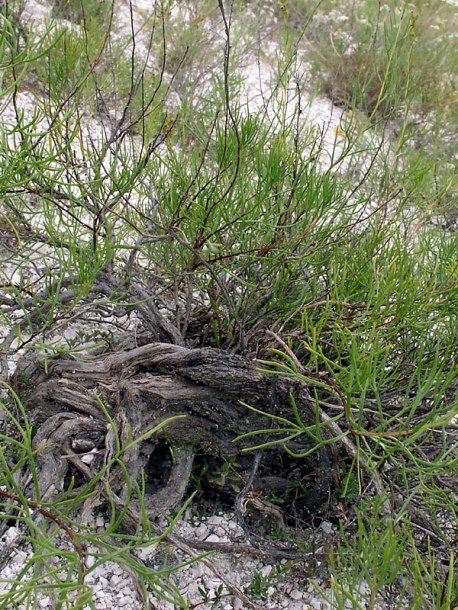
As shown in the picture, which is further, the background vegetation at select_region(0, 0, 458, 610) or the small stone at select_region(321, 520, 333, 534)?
the small stone at select_region(321, 520, 333, 534)

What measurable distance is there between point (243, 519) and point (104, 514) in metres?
0.36

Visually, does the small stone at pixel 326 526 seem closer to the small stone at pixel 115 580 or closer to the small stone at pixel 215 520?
the small stone at pixel 215 520

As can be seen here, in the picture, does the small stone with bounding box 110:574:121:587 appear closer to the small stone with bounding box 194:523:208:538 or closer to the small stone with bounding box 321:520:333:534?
the small stone with bounding box 194:523:208:538

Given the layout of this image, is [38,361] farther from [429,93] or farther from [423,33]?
[423,33]

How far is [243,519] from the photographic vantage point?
5.09ft

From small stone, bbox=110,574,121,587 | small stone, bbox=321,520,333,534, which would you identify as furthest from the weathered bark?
small stone, bbox=110,574,121,587

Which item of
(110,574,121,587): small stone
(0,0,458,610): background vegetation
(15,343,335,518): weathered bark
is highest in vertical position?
(0,0,458,610): background vegetation

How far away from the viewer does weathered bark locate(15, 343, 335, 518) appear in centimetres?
164

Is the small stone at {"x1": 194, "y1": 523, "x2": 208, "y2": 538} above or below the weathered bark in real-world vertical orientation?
below

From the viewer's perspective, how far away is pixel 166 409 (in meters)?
1.74

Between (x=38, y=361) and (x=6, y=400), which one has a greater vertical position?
(x=38, y=361)

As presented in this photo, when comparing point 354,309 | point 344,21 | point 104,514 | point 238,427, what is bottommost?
point 104,514

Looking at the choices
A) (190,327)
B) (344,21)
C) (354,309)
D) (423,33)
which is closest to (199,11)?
(344,21)

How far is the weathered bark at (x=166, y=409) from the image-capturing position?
164cm
